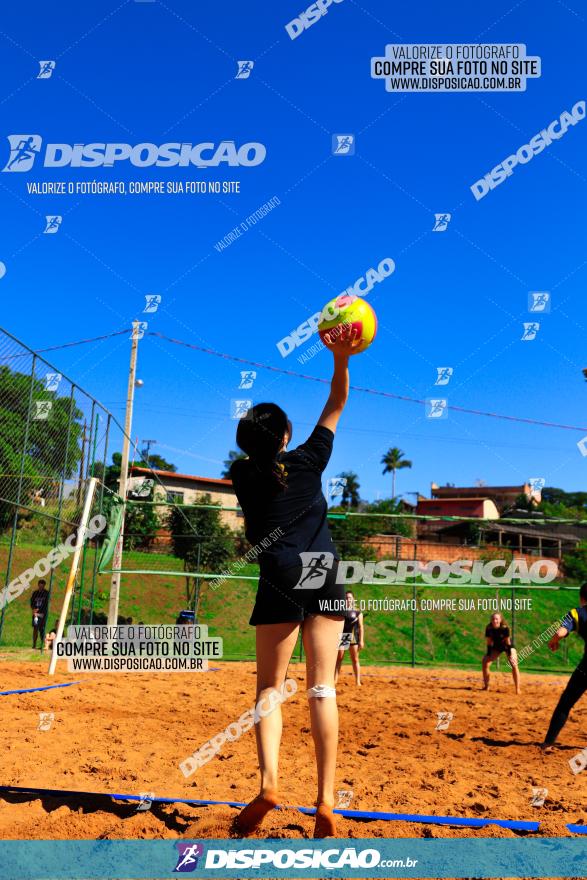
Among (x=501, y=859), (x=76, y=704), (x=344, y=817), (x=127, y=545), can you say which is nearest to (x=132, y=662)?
(x=76, y=704)

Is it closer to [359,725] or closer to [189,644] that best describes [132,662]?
[189,644]

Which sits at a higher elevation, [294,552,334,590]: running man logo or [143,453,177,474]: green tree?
[143,453,177,474]: green tree

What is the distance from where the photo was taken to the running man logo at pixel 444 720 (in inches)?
285

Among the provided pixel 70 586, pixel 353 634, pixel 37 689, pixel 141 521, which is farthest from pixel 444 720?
pixel 141 521

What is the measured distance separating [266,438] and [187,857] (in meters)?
1.65

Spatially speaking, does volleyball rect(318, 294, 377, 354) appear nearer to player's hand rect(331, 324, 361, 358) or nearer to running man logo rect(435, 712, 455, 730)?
player's hand rect(331, 324, 361, 358)

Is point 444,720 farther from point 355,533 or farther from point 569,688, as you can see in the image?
point 355,533

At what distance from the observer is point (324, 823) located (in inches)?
109

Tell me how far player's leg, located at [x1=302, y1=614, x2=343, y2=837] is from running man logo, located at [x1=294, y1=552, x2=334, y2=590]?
0.14m

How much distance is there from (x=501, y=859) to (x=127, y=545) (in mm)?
23789

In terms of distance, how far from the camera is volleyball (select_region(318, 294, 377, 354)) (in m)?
3.38

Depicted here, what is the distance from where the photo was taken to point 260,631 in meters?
3.05

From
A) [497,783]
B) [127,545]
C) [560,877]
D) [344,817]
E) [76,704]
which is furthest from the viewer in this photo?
[127,545]

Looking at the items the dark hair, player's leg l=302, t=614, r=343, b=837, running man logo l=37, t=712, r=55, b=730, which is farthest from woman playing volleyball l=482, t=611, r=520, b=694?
the dark hair
